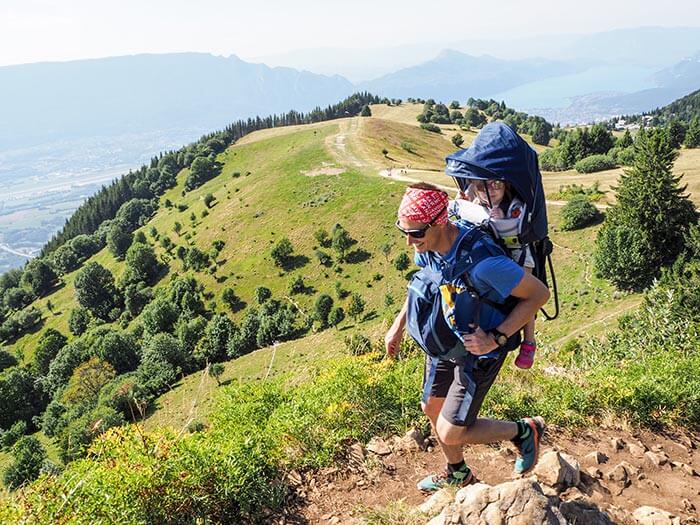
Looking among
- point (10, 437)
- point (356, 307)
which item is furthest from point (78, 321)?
point (356, 307)

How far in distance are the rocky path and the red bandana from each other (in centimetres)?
211

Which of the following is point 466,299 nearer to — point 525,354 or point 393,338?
point 525,354

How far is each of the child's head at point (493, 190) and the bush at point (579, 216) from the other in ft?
121

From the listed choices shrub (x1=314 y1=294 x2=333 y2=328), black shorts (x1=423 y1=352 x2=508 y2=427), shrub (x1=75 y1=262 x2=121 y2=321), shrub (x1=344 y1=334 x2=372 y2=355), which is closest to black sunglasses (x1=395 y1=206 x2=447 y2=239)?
black shorts (x1=423 y1=352 x2=508 y2=427)

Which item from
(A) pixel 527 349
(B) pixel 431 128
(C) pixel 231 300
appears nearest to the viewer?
(A) pixel 527 349

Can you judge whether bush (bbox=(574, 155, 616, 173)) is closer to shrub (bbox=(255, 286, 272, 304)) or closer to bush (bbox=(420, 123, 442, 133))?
shrub (bbox=(255, 286, 272, 304))

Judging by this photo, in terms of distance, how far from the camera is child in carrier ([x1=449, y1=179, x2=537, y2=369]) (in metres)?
3.25

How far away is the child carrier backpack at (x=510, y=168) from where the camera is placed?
3197 millimetres

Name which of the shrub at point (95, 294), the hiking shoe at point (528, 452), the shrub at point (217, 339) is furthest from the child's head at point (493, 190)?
the shrub at point (95, 294)

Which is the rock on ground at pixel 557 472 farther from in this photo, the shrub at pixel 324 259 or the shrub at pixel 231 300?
the shrub at pixel 231 300

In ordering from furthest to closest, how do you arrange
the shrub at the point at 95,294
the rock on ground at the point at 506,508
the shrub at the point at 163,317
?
the shrub at the point at 95,294 < the shrub at the point at 163,317 < the rock on ground at the point at 506,508

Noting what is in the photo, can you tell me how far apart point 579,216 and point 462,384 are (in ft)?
122

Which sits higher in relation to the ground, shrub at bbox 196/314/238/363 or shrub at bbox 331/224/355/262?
shrub at bbox 331/224/355/262

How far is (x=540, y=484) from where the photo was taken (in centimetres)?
409
